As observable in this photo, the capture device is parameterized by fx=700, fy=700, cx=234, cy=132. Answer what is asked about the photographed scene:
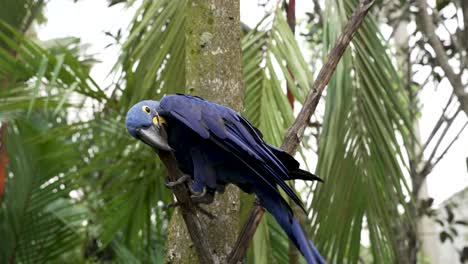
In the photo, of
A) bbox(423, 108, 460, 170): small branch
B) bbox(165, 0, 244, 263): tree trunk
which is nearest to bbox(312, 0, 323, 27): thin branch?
bbox(423, 108, 460, 170): small branch

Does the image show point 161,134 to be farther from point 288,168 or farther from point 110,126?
point 110,126

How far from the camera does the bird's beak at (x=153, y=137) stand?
1.23 m

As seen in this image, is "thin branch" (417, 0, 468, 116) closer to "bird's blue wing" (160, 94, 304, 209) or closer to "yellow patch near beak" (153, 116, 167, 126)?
"bird's blue wing" (160, 94, 304, 209)

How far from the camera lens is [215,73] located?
5.03 ft

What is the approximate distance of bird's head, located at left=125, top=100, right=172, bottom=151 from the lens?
124cm

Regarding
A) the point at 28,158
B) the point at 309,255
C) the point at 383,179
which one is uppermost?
the point at 28,158

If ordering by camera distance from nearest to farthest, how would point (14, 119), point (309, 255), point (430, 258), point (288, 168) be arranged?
point (309, 255) → point (288, 168) → point (14, 119) → point (430, 258)

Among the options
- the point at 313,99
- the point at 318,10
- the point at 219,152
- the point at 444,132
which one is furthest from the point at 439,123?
the point at 219,152

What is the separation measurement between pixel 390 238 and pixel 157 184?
29.6 inches

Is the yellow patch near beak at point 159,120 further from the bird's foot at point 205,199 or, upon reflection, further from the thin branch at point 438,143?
the thin branch at point 438,143

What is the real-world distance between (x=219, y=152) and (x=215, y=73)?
0.72 ft

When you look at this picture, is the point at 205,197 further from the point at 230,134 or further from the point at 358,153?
the point at 358,153

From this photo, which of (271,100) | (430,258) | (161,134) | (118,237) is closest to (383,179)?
(271,100)

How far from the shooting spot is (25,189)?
2445mm
